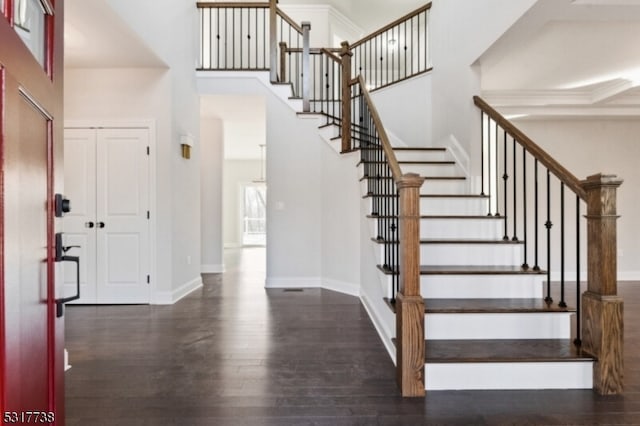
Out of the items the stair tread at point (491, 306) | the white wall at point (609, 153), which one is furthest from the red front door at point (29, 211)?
the white wall at point (609, 153)

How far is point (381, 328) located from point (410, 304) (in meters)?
1.03

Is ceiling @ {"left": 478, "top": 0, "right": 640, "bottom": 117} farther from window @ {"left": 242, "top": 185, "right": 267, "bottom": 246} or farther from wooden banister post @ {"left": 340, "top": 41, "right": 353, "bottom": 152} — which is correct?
window @ {"left": 242, "top": 185, "right": 267, "bottom": 246}

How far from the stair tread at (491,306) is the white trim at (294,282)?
2617 millimetres

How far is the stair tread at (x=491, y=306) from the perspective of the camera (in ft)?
8.07

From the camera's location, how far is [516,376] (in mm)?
2195

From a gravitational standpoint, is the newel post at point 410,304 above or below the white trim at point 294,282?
above

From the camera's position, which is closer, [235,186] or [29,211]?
[29,211]

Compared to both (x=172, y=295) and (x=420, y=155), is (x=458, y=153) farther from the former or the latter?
(x=172, y=295)

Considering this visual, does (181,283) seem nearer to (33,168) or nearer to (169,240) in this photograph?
(169,240)

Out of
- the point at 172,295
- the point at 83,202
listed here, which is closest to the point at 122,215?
the point at 83,202

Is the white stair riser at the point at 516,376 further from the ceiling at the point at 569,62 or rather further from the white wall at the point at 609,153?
the white wall at the point at 609,153

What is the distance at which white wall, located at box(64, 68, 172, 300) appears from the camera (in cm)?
420

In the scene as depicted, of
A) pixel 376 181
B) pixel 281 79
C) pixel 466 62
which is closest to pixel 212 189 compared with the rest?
pixel 281 79

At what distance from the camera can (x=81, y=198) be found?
423 centimetres
